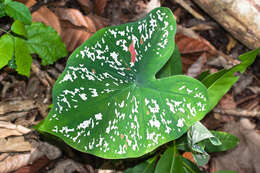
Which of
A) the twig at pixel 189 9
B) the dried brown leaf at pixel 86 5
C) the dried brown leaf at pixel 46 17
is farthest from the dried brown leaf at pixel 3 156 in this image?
the twig at pixel 189 9

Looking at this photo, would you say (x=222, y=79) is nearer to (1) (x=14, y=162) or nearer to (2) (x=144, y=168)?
(2) (x=144, y=168)

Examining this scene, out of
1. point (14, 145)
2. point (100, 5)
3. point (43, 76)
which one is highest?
point (100, 5)

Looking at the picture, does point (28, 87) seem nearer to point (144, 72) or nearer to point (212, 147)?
point (144, 72)

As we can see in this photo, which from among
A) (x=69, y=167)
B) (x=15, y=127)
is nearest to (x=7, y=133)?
(x=15, y=127)

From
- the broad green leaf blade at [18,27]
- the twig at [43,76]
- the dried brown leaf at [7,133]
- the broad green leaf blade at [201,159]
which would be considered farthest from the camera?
the twig at [43,76]

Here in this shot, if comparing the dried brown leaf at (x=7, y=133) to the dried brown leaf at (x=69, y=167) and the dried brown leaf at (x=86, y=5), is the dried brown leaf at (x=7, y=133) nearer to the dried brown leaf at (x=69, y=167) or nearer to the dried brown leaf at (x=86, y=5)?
the dried brown leaf at (x=69, y=167)
